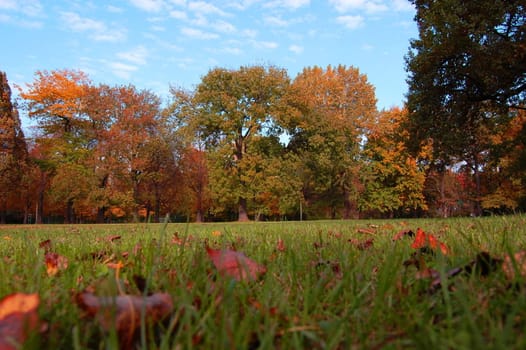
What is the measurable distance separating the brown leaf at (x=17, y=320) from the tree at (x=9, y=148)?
25994 mm

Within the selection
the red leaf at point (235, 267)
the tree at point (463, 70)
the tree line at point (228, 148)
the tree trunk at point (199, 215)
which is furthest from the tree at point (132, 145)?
the red leaf at point (235, 267)

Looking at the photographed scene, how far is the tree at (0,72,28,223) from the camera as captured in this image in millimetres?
22828

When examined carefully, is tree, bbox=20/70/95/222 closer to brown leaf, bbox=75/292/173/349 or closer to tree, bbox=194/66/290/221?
tree, bbox=194/66/290/221

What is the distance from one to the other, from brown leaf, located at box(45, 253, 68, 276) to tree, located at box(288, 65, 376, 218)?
Result: 26172 millimetres

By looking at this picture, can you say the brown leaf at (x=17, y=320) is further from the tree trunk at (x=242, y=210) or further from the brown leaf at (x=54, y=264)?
the tree trunk at (x=242, y=210)

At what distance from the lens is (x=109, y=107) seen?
93.2ft

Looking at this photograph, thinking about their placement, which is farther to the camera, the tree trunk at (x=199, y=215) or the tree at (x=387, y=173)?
the tree trunk at (x=199, y=215)

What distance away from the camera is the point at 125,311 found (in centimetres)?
77

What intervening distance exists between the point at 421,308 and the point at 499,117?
50.3 ft

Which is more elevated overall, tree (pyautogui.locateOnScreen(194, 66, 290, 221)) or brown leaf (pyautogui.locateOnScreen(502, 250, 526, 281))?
tree (pyautogui.locateOnScreen(194, 66, 290, 221))

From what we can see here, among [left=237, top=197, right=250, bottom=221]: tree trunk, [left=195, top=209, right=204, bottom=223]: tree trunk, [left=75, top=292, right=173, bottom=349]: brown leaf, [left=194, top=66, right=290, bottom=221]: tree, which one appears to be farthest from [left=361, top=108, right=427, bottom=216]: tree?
[left=75, top=292, right=173, bottom=349]: brown leaf

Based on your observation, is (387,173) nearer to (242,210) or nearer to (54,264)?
(242,210)

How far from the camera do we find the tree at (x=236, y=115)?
26.5m

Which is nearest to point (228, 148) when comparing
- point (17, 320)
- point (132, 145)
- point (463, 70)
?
point (132, 145)
